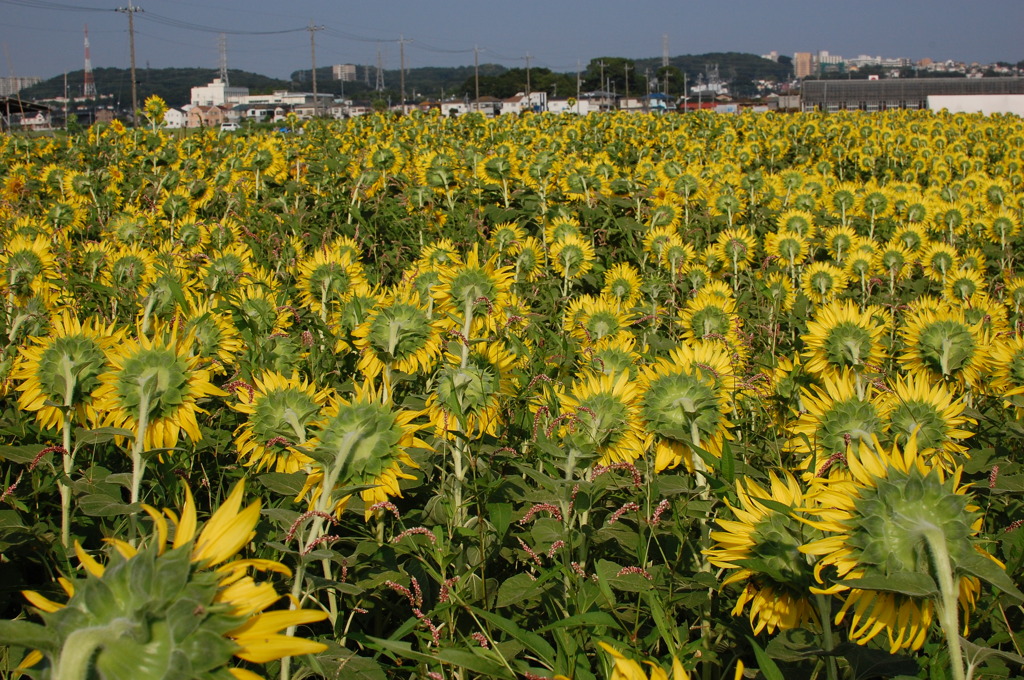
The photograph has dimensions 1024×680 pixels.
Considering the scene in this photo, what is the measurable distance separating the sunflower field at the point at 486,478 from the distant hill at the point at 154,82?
8368cm

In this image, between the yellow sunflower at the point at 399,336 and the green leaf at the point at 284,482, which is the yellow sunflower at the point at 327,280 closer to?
the yellow sunflower at the point at 399,336

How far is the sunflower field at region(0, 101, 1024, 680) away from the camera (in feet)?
3.08

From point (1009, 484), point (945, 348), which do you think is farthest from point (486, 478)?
point (945, 348)

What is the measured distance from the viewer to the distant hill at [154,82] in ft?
282

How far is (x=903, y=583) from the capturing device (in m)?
0.90

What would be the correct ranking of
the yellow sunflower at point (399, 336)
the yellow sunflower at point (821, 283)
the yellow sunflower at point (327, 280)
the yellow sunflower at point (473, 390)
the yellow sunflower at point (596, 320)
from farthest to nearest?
the yellow sunflower at point (821, 283) → the yellow sunflower at point (327, 280) → the yellow sunflower at point (596, 320) → the yellow sunflower at point (399, 336) → the yellow sunflower at point (473, 390)

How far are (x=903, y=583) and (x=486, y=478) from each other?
918 mm

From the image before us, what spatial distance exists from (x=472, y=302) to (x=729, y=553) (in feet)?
3.84

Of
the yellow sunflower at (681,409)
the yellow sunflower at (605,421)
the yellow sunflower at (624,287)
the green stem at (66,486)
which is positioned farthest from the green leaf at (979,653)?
the yellow sunflower at (624,287)

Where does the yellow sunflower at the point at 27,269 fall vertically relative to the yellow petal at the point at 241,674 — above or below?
above

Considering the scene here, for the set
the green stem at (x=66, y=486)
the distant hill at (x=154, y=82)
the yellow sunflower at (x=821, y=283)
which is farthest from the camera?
the distant hill at (x=154, y=82)

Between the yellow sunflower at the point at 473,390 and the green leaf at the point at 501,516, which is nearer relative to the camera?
the green leaf at the point at 501,516

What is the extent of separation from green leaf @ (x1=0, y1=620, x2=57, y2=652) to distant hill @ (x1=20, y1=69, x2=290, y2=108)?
85462 millimetres

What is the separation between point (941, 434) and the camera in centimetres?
174
